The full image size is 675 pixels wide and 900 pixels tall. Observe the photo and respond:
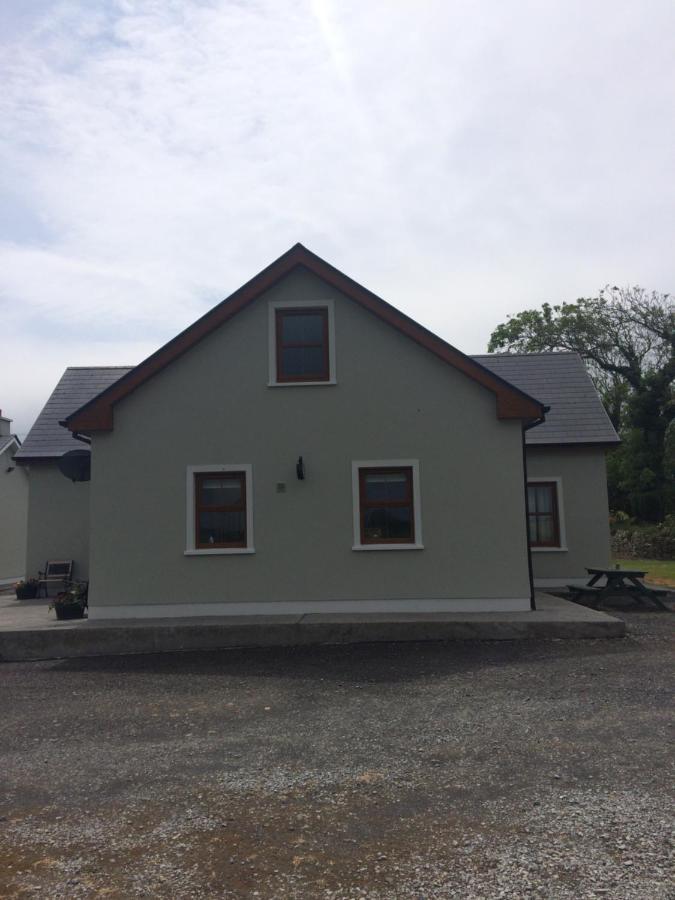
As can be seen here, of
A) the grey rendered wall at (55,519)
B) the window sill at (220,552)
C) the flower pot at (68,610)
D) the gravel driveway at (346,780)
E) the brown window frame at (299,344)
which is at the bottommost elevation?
the gravel driveway at (346,780)

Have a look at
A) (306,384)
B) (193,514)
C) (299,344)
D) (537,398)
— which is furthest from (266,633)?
(537,398)

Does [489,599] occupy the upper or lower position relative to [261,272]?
lower

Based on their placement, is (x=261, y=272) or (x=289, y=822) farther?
(x=261, y=272)

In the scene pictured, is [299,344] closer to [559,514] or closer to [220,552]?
[220,552]

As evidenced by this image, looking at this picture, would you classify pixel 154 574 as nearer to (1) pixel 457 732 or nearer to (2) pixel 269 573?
(2) pixel 269 573

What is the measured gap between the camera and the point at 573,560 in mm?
17047

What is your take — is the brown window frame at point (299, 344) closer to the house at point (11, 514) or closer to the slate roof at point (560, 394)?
the slate roof at point (560, 394)

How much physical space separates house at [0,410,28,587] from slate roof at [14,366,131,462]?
7265mm

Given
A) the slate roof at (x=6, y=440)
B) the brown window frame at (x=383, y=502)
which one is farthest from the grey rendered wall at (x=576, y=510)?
the slate roof at (x=6, y=440)

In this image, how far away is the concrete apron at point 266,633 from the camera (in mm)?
11094

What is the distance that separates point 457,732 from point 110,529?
8.04 m

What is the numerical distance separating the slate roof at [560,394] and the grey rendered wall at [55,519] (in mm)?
10497

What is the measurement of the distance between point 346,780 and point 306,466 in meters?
7.69

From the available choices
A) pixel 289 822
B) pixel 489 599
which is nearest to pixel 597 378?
pixel 489 599
